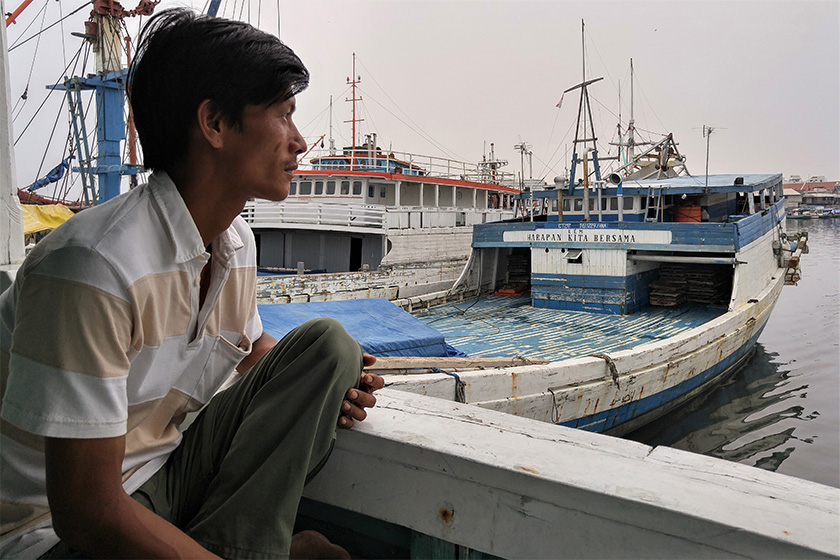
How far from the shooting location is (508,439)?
151 cm

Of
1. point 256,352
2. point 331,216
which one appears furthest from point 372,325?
point 331,216

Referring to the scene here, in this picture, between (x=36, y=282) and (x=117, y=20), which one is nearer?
(x=36, y=282)

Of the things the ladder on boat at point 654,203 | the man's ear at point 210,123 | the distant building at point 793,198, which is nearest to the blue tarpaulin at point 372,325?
the man's ear at point 210,123

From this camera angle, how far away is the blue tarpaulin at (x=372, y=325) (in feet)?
17.8

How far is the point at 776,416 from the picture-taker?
376 inches

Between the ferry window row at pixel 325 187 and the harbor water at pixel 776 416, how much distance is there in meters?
10.6

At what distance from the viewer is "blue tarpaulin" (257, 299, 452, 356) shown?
544cm

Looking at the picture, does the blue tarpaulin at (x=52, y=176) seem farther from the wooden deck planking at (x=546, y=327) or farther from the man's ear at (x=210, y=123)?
the man's ear at (x=210, y=123)

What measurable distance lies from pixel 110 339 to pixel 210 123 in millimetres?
541

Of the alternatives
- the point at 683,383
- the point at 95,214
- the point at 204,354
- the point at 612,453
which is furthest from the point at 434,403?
the point at 683,383

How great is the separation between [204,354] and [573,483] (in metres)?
1.01

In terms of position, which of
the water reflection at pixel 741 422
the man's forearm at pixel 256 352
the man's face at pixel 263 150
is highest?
the man's face at pixel 263 150

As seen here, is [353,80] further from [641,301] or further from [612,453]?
[612,453]

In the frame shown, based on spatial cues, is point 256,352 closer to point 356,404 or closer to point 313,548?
point 356,404
